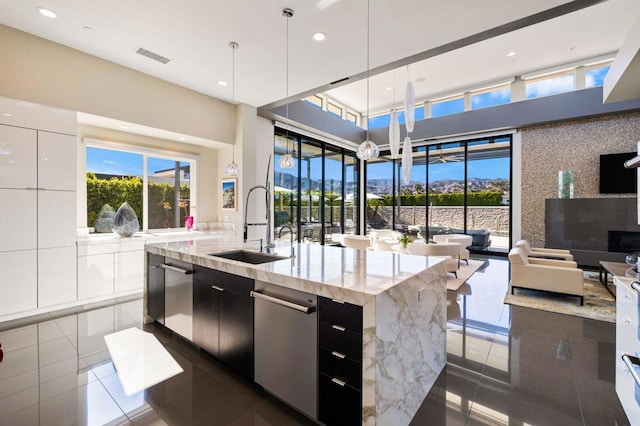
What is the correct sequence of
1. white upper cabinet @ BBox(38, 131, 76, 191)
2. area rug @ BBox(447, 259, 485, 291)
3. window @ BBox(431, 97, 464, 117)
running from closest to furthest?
white upper cabinet @ BBox(38, 131, 76, 191)
area rug @ BBox(447, 259, 485, 291)
window @ BBox(431, 97, 464, 117)

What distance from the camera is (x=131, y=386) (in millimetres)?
2225

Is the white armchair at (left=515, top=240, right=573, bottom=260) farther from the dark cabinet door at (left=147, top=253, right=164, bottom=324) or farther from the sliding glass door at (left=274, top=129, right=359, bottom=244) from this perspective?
the dark cabinet door at (left=147, top=253, right=164, bottom=324)

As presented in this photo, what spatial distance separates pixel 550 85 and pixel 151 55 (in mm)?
8672

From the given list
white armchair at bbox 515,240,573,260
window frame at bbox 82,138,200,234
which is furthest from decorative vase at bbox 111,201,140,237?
white armchair at bbox 515,240,573,260

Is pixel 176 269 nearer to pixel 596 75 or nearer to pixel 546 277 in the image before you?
pixel 546 277

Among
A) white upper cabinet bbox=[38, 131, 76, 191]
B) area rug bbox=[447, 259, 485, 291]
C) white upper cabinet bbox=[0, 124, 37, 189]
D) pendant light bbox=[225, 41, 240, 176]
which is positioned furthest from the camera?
area rug bbox=[447, 259, 485, 291]

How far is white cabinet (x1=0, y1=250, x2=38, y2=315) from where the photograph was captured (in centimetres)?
337

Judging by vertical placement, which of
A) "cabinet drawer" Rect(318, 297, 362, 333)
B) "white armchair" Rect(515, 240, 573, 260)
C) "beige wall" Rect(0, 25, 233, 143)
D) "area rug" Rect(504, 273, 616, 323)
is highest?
"beige wall" Rect(0, 25, 233, 143)

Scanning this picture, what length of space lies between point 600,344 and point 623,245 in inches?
191

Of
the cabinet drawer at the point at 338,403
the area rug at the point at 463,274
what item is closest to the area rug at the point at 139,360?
the cabinet drawer at the point at 338,403

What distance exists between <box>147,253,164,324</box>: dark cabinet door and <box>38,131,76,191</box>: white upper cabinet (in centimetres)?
174

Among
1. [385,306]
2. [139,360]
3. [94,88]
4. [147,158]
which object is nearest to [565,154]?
[385,306]

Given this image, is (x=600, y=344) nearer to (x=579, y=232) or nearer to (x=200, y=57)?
(x=579, y=232)

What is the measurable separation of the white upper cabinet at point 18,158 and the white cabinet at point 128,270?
143cm
